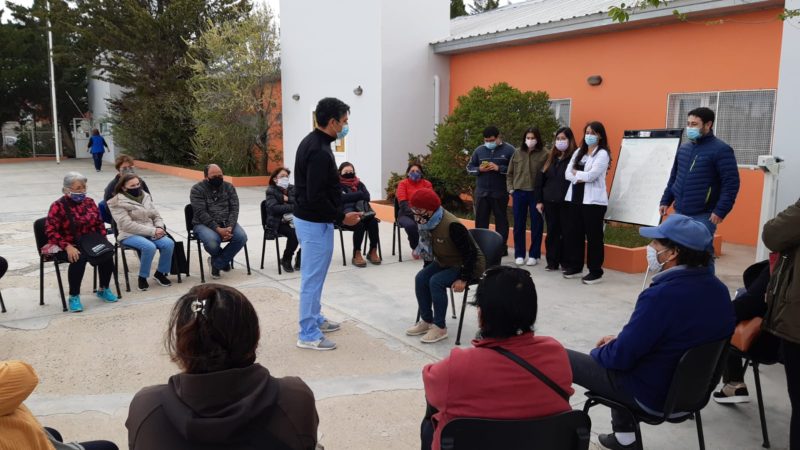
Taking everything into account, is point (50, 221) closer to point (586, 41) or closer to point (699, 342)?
point (699, 342)

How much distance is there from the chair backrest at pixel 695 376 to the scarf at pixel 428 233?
2354 mm

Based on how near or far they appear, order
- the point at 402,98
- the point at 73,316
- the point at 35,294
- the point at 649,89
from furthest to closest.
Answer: the point at 402,98 → the point at 649,89 → the point at 35,294 → the point at 73,316

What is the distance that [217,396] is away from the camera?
179cm

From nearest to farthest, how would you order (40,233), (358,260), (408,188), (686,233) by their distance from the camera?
(686,233), (40,233), (358,260), (408,188)

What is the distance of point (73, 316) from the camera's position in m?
5.71

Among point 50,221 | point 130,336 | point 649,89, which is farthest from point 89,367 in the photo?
point 649,89

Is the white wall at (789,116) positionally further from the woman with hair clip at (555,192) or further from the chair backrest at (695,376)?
the chair backrest at (695,376)

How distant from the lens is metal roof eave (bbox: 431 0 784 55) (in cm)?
817

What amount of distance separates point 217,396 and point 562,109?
398 inches

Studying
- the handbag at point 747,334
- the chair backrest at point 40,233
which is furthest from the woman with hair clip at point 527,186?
the chair backrest at point 40,233

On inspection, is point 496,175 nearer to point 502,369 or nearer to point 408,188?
point 408,188

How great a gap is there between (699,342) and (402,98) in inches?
412

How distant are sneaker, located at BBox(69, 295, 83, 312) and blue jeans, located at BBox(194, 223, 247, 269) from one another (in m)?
1.46

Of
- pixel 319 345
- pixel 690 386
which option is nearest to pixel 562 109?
pixel 319 345
